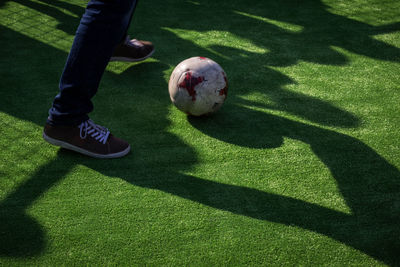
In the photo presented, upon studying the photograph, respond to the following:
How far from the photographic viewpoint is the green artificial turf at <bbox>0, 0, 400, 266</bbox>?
6.92 feet

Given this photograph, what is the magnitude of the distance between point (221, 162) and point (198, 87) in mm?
664

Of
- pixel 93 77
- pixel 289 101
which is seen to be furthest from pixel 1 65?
pixel 289 101

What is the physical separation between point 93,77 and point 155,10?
338 centimetres

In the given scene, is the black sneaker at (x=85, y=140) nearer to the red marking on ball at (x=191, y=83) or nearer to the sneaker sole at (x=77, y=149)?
the sneaker sole at (x=77, y=149)

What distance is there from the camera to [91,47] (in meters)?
2.39

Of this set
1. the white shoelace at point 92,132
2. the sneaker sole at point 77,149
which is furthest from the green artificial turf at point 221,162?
the white shoelace at point 92,132

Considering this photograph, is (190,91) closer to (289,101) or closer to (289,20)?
(289,101)

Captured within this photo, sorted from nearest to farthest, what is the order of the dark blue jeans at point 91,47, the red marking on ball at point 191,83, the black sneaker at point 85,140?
the dark blue jeans at point 91,47
the black sneaker at point 85,140
the red marking on ball at point 191,83

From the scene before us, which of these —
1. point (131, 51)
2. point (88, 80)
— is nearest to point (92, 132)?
point (88, 80)

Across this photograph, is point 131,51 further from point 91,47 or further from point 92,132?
point 91,47

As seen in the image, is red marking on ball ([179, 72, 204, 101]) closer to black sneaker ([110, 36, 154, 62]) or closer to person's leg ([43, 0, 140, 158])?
person's leg ([43, 0, 140, 158])

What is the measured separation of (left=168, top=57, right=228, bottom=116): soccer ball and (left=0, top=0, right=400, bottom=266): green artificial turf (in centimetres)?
16

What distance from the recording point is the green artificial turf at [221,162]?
2.11 m

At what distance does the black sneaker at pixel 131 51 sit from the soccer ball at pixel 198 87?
3.38 feet
